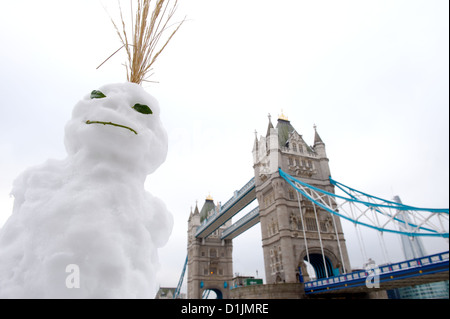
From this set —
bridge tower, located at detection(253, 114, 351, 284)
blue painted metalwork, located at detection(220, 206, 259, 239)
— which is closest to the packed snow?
bridge tower, located at detection(253, 114, 351, 284)

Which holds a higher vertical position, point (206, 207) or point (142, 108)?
point (206, 207)

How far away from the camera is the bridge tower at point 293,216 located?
16.9 m

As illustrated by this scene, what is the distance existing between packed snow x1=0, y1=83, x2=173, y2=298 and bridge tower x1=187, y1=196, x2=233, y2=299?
96.7 feet

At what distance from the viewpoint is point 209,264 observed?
3284cm

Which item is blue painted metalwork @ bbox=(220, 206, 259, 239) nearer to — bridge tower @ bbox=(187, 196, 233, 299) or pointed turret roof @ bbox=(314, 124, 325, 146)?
bridge tower @ bbox=(187, 196, 233, 299)

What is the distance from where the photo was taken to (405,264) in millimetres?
10445

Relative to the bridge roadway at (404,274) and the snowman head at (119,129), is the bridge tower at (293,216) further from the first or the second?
the snowman head at (119,129)

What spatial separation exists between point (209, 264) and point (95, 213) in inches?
1350

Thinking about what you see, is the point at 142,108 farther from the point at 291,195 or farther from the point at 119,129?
the point at 291,195

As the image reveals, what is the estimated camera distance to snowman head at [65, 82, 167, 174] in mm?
1448

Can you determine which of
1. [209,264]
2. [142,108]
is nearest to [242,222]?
[209,264]

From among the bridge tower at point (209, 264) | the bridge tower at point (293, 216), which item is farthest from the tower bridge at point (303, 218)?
the bridge tower at point (209, 264)
